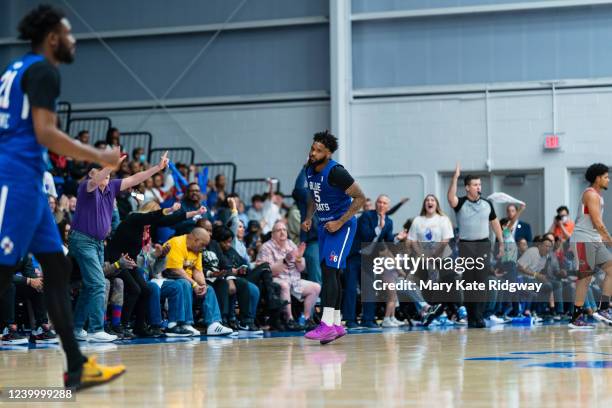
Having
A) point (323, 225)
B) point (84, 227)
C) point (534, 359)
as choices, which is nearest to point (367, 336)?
point (323, 225)

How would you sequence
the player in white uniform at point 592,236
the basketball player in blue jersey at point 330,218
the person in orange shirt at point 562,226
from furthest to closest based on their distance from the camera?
the person in orange shirt at point 562,226
the player in white uniform at point 592,236
the basketball player in blue jersey at point 330,218

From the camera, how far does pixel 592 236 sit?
11094 mm

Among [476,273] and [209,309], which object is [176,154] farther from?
[209,309]

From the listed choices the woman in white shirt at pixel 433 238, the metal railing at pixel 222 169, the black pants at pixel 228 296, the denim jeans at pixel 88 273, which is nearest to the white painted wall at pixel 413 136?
the metal railing at pixel 222 169

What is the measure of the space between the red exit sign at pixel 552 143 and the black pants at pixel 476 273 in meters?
5.80

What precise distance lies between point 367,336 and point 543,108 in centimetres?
900

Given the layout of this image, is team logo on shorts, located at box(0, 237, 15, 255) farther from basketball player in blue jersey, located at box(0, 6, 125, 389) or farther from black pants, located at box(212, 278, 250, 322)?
black pants, located at box(212, 278, 250, 322)

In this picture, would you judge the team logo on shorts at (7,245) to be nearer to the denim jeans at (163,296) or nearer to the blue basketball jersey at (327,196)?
the blue basketball jersey at (327,196)

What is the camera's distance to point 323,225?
889 cm

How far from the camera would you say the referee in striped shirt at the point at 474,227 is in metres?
12.5

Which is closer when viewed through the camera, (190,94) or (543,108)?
(543,108)

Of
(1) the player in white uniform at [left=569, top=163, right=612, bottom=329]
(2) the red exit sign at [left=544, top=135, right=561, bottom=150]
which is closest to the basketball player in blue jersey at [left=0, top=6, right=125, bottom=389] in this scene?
(1) the player in white uniform at [left=569, top=163, right=612, bottom=329]

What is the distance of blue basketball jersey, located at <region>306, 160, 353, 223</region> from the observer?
8.77 meters

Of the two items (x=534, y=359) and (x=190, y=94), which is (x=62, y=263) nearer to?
(x=534, y=359)
